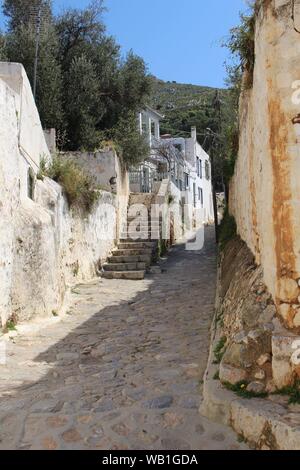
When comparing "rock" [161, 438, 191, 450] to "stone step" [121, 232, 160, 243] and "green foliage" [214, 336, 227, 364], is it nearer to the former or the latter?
"green foliage" [214, 336, 227, 364]

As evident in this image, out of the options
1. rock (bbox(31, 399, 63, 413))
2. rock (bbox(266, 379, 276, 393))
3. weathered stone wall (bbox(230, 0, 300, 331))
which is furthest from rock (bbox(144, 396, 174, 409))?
weathered stone wall (bbox(230, 0, 300, 331))

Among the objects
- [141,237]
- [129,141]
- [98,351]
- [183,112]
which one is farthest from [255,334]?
[183,112]

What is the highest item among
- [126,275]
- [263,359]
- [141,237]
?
[141,237]

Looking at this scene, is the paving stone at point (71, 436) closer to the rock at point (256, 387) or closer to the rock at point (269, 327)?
the rock at point (256, 387)

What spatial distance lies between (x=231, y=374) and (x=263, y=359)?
301 millimetres

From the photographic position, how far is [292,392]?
3.29 metres

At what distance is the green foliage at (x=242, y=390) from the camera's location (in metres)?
3.41

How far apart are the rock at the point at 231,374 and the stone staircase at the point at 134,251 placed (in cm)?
831

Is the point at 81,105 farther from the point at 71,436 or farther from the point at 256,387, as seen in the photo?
the point at 256,387

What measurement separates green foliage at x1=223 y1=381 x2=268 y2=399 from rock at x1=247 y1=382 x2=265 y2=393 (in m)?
0.02

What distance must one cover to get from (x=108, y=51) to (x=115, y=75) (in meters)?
1.28

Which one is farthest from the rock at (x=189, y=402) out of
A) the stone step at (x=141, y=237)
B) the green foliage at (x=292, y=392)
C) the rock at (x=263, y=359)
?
the stone step at (x=141, y=237)
